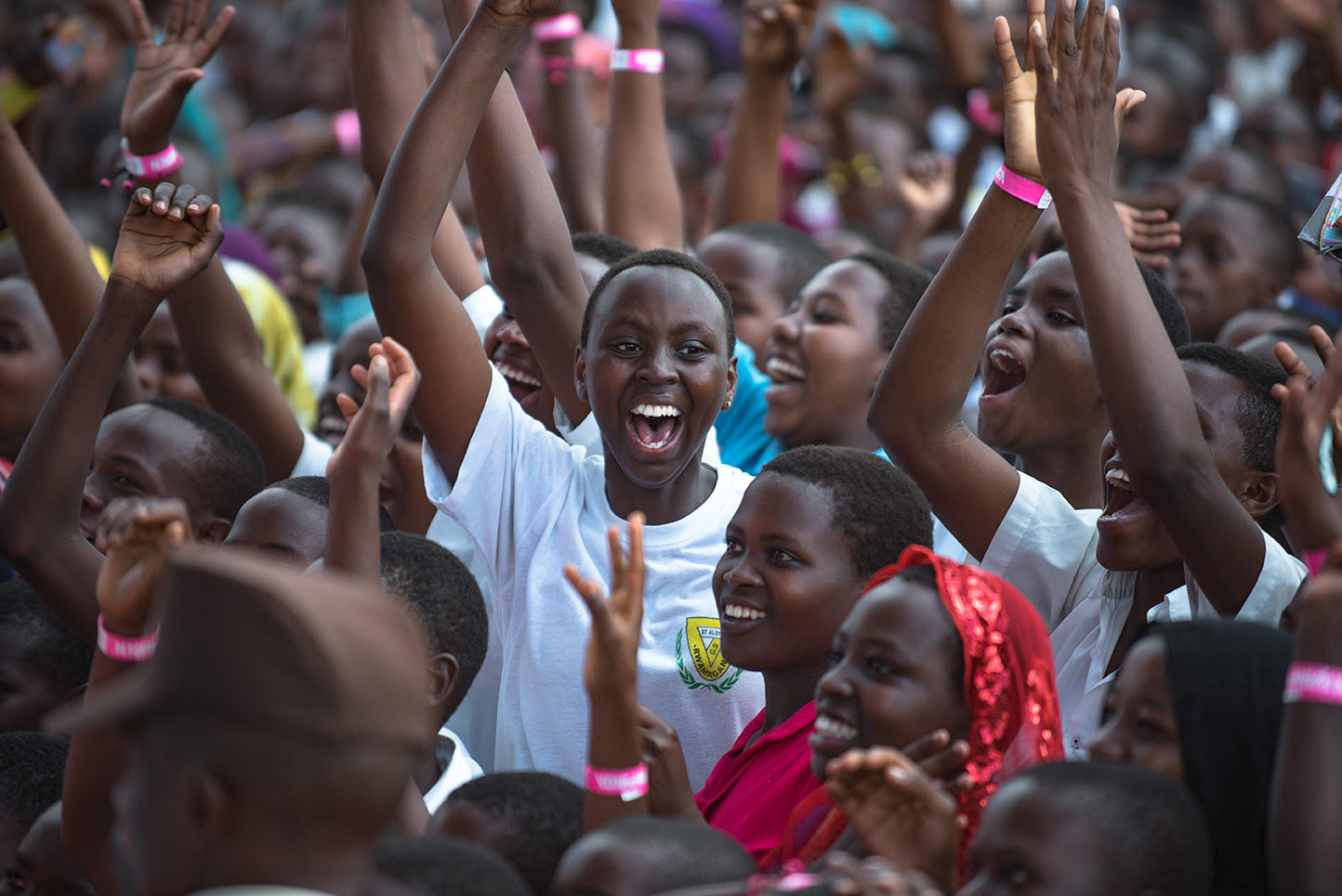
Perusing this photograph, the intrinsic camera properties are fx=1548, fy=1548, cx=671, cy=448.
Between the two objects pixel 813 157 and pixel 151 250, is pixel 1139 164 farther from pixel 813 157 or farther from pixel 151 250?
pixel 151 250

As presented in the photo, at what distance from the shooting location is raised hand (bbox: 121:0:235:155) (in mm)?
3645

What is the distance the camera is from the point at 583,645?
2.98 m

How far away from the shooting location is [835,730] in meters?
2.37

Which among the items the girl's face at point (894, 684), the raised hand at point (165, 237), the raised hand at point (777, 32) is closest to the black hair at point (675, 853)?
the girl's face at point (894, 684)

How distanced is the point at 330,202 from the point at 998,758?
5.30m

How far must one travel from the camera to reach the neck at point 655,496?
3.20m

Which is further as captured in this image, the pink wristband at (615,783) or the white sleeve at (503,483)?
the white sleeve at (503,483)

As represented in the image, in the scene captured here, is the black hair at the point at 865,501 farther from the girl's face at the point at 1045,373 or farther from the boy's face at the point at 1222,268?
the boy's face at the point at 1222,268

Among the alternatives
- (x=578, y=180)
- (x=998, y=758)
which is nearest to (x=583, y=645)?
(x=998, y=758)

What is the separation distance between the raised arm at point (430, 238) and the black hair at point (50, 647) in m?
1.00

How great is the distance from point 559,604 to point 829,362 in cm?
139

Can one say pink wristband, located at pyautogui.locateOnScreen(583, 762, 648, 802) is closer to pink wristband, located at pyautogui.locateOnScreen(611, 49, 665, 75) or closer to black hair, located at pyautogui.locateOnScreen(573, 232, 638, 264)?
black hair, located at pyautogui.locateOnScreen(573, 232, 638, 264)

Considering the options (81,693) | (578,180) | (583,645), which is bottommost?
(81,693)

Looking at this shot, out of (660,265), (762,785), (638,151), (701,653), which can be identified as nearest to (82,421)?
(660,265)
